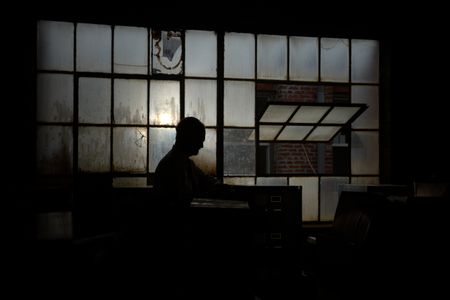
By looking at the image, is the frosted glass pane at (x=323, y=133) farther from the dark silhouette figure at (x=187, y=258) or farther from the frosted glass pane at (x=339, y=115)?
the dark silhouette figure at (x=187, y=258)

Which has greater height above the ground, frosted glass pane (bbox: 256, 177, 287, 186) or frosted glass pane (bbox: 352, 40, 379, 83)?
frosted glass pane (bbox: 352, 40, 379, 83)

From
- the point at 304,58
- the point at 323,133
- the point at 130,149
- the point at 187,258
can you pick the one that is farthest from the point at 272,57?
the point at 187,258

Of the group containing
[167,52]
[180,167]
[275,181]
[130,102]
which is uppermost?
[167,52]

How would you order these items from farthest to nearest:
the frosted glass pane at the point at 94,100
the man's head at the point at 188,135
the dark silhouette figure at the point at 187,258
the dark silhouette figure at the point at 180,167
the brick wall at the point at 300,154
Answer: the brick wall at the point at 300,154
the frosted glass pane at the point at 94,100
the man's head at the point at 188,135
the dark silhouette figure at the point at 180,167
the dark silhouette figure at the point at 187,258

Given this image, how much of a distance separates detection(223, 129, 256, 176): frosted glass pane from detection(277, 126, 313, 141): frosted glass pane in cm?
42

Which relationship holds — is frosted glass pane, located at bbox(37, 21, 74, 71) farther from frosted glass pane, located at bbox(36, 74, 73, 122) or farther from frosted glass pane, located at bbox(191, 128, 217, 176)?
frosted glass pane, located at bbox(191, 128, 217, 176)

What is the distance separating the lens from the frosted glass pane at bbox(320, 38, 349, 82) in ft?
15.4

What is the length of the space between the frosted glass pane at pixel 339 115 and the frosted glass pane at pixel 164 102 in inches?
69.2

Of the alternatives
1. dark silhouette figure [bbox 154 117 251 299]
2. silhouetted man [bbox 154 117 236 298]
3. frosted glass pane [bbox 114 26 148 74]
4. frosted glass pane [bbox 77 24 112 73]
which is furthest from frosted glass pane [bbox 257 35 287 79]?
dark silhouette figure [bbox 154 117 251 299]

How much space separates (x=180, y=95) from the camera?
171 inches

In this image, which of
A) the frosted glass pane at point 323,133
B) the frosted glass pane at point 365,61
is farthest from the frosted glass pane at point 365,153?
the frosted glass pane at point 365,61

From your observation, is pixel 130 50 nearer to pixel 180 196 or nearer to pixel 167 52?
pixel 167 52

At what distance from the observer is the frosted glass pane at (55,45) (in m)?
4.12

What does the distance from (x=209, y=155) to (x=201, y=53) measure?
1.17 meters
